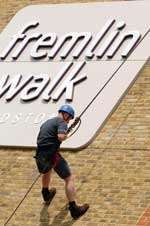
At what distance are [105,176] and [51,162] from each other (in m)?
0.97

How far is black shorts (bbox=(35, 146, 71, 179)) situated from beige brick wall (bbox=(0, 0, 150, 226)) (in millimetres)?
483

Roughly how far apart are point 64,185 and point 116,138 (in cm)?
131

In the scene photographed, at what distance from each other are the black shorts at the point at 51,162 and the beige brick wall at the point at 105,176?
0.48 metres

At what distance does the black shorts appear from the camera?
408 inches

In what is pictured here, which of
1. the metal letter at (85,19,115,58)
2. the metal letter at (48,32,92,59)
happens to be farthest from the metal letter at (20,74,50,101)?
the metal letter at (85,19,115,58)

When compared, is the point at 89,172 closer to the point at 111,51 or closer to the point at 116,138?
the point at 116,138

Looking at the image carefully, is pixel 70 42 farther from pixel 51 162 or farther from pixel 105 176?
pixel 51 162

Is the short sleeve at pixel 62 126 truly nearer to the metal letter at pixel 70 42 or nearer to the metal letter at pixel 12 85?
the metal letter at pixel 12 85

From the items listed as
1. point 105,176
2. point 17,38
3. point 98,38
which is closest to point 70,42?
point 98,38

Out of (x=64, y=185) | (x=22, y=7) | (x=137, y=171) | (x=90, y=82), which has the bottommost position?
(x=64, y=185)

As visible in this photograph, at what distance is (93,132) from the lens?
12.0 meters

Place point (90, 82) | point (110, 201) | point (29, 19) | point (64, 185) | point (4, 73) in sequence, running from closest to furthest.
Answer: point (110, 201)
point (64, 185)
point (90, 82)
point (4, 73)
point (29, 19)

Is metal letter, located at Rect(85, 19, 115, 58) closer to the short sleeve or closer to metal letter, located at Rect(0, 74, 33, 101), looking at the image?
→ metal letter, located at Rect(0, 74, 33, 101)

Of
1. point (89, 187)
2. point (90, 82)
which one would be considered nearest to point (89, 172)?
point (89, 187)
